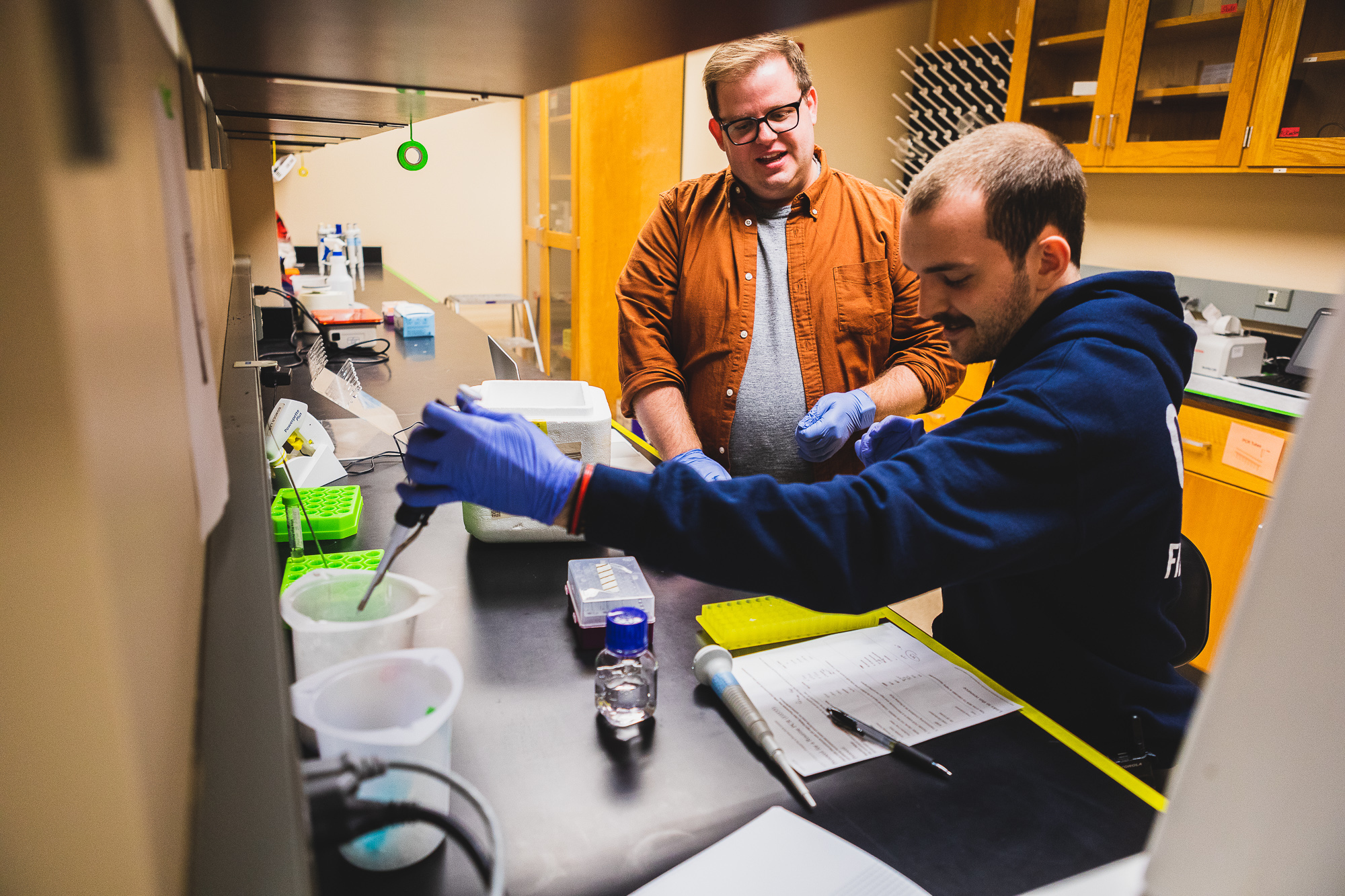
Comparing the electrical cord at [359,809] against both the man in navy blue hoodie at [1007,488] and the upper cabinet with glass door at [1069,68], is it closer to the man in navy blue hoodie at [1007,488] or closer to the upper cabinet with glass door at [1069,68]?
the man in navy blue hoodie at [1007,488]

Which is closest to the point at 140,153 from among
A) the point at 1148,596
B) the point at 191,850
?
the point at 191,850

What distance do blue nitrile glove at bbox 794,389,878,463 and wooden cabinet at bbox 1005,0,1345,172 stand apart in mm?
1880

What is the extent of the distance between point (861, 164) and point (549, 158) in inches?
71.5

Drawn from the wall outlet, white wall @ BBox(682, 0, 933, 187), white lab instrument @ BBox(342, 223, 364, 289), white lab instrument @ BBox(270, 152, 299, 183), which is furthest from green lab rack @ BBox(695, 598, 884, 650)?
white lab instrument @ BBox(270, 152, 299, 183)

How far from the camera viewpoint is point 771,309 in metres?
1.95

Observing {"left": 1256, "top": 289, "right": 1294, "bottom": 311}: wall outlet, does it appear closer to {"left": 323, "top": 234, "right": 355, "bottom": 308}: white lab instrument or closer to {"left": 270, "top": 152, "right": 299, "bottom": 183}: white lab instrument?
{"left": 323, "top": 234, "right": 355, "bottom": 308}: white lab instrument

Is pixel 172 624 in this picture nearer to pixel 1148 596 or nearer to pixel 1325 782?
pixel 1325 782

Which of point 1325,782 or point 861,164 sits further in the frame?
point 861,164

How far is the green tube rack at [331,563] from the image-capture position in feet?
3.71

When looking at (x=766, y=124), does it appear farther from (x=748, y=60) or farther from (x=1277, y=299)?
(x=1277, y=299)

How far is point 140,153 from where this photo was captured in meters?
0.55

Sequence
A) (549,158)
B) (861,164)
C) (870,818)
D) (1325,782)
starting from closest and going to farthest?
(1325,782)
(870,818)
(861,164)
(549,158)

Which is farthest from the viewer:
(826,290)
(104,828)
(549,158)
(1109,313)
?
(549,158)

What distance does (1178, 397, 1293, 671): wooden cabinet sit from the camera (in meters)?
2.45
